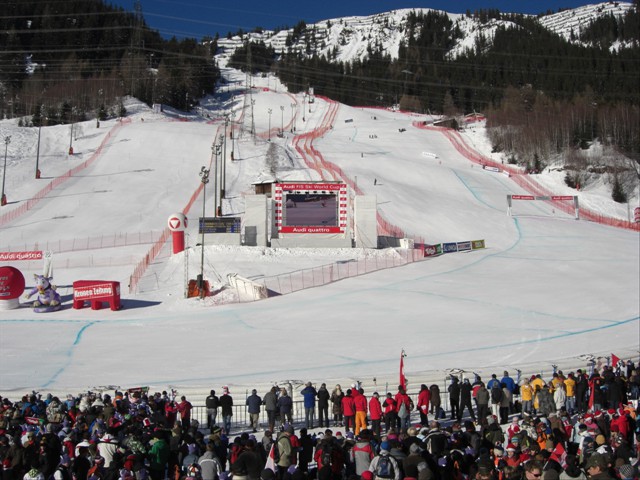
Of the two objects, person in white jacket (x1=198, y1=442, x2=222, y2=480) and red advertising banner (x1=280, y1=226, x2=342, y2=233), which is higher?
red advertising banner (x1=280, y1=226, x2=342, y2=233)

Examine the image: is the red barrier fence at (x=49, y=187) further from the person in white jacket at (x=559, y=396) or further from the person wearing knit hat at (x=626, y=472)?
the person wearing knit hat at (x=626, y=472)

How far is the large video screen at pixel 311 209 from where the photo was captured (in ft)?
138

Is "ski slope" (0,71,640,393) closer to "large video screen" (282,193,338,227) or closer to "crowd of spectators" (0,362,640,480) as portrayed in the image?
"large video screen" (282,193,338,227)

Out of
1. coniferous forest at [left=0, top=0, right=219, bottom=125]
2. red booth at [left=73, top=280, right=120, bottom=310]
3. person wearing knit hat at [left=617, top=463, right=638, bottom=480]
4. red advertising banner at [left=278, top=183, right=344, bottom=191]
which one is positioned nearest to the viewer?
person wearing knit hat at [left=617, top=463, right=638, bottom=480]

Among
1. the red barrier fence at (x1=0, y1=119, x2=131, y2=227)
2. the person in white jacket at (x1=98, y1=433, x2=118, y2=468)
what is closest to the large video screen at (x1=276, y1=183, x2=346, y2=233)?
the red barrier fence at (x1=0, y1=119, x2=131, y2=227)

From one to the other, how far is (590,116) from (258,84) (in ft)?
286

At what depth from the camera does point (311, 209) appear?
138ft

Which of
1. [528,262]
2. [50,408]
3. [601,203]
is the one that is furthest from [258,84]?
[50,408]

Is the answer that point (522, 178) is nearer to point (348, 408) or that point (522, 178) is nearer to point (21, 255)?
point (21, 255)

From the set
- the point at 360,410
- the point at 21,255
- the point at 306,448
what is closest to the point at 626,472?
the point at 306,448

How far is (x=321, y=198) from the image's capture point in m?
42.2

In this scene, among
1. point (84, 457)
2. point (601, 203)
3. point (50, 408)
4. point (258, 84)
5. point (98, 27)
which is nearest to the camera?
point (84, 457)

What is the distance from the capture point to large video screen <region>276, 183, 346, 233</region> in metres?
42.0

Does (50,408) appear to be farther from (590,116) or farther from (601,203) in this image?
(590,116)
